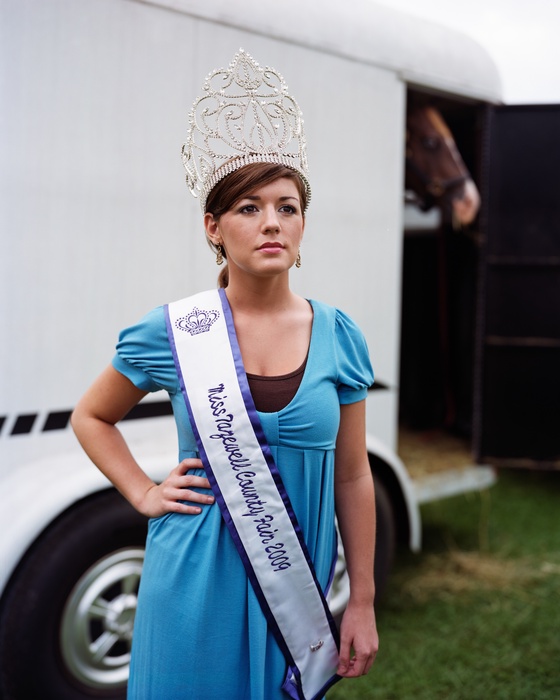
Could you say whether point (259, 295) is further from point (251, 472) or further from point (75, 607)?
point (75, 607)

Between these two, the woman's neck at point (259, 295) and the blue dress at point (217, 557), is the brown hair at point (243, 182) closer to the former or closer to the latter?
the woman's neck at point (259, 295)

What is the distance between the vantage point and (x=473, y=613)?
351 cm

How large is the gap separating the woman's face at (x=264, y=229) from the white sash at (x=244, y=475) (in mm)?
154

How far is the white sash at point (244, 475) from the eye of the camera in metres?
1.45

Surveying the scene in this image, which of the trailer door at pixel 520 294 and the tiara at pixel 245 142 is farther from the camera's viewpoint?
the trailer door at pixel 520 294

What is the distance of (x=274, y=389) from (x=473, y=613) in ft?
8.34

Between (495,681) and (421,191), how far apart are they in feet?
8.76

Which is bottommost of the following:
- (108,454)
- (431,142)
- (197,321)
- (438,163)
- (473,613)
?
(473,613)

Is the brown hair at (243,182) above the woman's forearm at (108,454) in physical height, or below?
above

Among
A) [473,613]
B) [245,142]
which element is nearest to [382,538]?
[473,613]

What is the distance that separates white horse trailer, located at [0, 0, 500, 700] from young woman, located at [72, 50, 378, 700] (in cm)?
99

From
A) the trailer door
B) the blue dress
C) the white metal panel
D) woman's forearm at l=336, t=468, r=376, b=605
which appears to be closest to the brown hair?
the blue dress

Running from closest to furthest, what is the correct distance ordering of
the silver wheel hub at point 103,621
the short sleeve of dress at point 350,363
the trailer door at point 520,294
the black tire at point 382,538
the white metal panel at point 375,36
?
the short sleeve of dress at point 350,363, the silver wheel hub at point 103,621, the white metal panel at point 375,36, the black tire at point 382,538, the trailer door at point 520,294

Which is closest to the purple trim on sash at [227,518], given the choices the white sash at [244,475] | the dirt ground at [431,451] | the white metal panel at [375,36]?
the white sash at [244,475]
